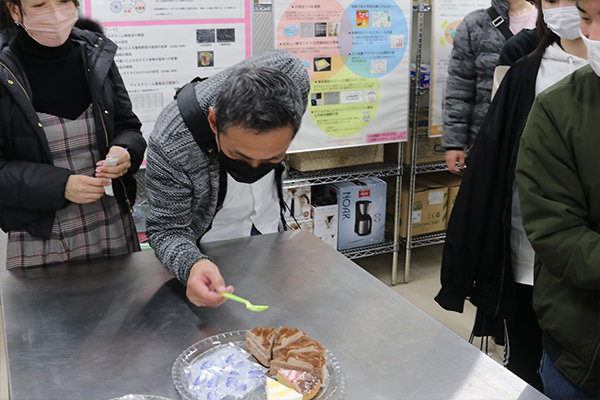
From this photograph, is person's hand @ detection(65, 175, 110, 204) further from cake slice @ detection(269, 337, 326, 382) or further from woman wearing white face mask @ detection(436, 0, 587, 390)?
woman wearing white face mask @ detection(436, 0, 587, 390)

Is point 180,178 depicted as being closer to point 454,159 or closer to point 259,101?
point 259,101

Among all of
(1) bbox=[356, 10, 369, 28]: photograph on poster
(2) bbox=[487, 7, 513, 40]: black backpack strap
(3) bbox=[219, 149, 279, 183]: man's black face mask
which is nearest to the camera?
(3) bbox=[219, 149, 279, 183]: man's black face mask

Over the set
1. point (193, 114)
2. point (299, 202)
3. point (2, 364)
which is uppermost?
point (193, 114)

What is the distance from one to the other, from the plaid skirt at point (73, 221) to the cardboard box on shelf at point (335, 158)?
1.52 m

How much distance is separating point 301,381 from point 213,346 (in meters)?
0.24

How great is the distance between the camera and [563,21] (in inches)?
71.0

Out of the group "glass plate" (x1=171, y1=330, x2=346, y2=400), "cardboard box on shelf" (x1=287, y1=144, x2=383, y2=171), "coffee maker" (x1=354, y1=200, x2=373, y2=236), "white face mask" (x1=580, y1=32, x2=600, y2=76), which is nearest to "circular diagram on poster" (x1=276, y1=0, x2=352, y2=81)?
"cardboard box on shelf" (x1=287, y1=144, x2=383, y2=171)

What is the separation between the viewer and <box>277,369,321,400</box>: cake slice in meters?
1.10

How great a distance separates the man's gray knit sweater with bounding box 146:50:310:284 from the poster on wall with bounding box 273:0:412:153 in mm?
1578

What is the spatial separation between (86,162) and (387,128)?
1.97 meters

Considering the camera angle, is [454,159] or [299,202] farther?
[299,202]

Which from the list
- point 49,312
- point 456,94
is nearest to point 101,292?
point 49,312

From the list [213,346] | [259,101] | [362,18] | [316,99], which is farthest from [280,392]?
[362,18]

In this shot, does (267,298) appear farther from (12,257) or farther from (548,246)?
(12,257)
